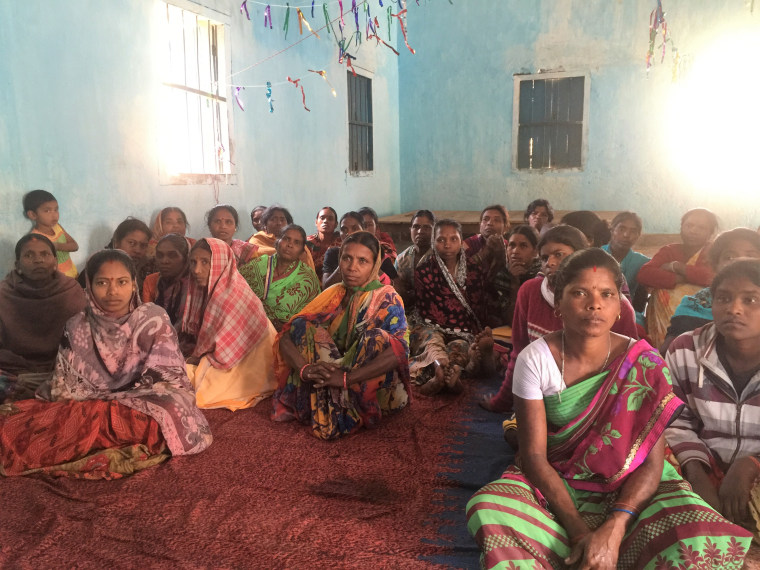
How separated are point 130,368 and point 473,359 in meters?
2.16

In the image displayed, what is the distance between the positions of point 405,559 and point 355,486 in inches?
22.1

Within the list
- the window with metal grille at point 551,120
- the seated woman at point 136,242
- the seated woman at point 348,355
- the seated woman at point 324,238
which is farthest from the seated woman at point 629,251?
the window with metal grille at point 551,120

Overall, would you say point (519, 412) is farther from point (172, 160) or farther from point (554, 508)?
point (172, 160)

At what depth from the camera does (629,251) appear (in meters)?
4.49

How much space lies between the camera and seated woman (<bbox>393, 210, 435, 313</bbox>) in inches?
184

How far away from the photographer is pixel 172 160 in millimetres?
5418

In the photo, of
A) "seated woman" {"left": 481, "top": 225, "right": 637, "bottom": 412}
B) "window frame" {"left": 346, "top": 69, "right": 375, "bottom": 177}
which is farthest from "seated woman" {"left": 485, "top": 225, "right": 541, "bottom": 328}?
"window frame" {"left": 346, "top": 69, "right": 375, "bottom": 177}

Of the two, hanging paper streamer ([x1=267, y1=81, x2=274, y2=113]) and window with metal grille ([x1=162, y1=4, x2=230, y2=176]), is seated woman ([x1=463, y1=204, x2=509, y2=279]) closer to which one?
window with metal grille ([x1=162, y1=4, x2=230, y2=176])

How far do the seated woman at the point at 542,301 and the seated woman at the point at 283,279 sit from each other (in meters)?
2.07

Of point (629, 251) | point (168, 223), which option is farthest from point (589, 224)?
point (168, 223)

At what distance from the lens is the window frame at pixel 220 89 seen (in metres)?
5.20

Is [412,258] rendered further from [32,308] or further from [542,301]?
[32,308]

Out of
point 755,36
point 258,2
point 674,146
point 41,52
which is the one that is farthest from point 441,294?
point 755,36

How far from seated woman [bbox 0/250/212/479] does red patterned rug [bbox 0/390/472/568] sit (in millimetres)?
88
